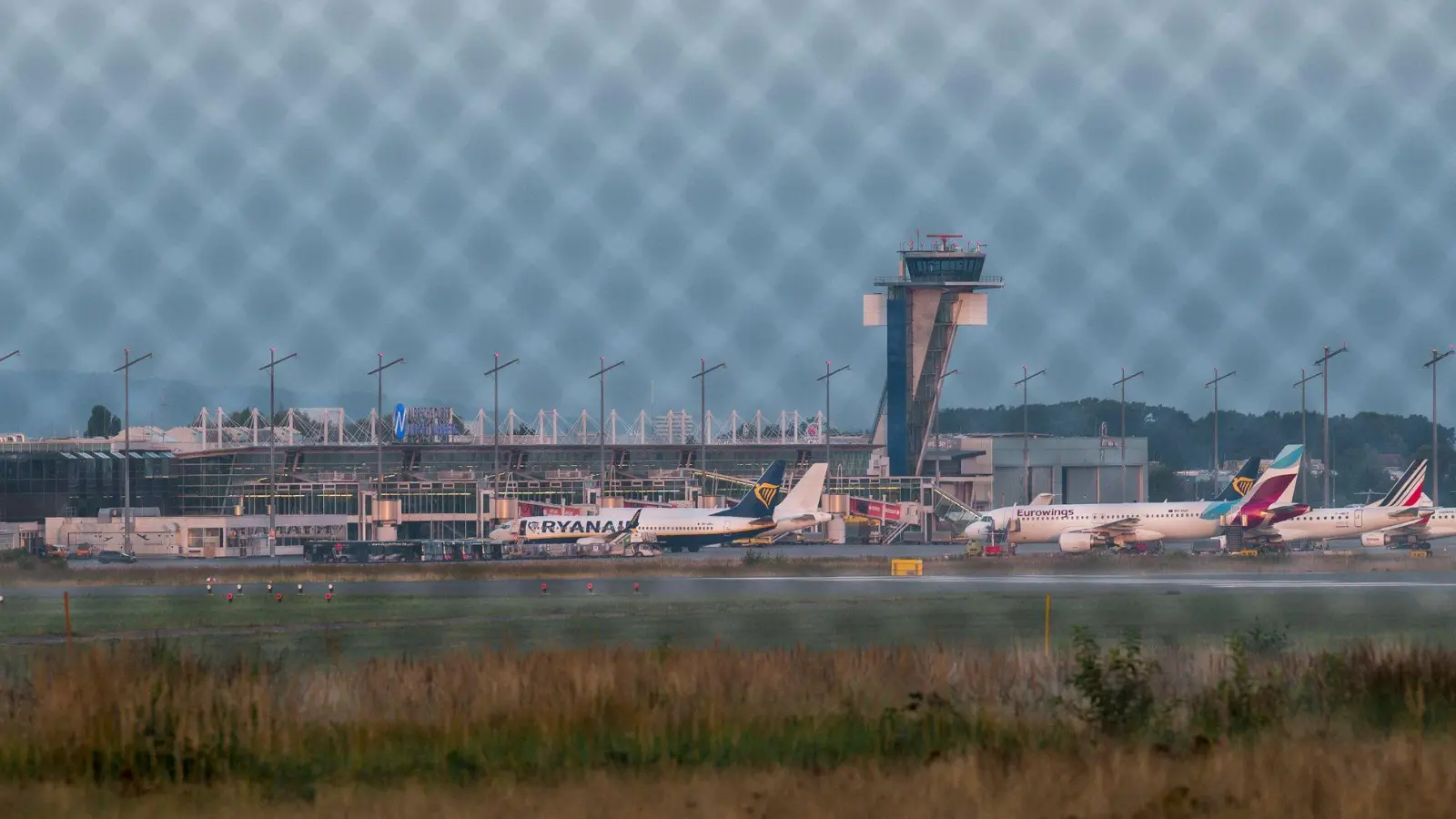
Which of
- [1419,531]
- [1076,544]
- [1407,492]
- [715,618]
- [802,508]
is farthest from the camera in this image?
[802,508]

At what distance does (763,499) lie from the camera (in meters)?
87.4

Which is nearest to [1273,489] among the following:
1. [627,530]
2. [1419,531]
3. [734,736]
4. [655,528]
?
[1419,531]

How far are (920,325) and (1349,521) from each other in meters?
48.6

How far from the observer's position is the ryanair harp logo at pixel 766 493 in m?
87.2

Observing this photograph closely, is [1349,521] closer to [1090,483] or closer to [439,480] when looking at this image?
[1090,483]

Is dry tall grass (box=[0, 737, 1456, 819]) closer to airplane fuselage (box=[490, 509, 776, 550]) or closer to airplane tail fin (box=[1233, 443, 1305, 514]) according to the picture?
airplane tail fin (box=[1233, 443, 1305, 514])

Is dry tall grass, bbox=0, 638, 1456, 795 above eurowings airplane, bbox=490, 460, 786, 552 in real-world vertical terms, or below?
above

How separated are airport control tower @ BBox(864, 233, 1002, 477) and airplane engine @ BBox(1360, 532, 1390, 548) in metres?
43.8

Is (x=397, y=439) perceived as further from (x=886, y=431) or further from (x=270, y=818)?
(x=270, y=818)

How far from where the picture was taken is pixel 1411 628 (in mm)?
28016

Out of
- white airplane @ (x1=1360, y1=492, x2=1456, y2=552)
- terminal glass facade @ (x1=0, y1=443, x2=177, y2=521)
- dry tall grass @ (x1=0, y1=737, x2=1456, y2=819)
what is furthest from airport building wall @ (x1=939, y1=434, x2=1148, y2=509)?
dry tall grass @ (x1=0, y1=737, x2=1456, y2=819)

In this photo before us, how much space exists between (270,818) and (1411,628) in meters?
23.9

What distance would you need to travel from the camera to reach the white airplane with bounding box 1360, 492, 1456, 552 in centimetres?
8275

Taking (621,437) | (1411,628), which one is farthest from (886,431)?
(1411,628)
